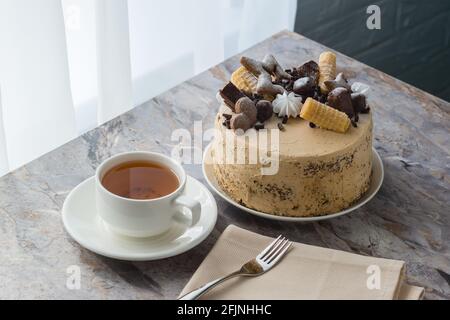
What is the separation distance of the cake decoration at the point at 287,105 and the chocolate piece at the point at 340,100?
0.05 meters

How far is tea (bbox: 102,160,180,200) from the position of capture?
39.4 inches

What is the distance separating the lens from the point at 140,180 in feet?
3.36

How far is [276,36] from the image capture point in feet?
5.26

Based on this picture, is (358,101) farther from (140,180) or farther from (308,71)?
(140,180)

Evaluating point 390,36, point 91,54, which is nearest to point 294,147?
point 91,54

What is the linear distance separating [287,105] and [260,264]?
0.87ft

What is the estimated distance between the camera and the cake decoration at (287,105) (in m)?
1.11

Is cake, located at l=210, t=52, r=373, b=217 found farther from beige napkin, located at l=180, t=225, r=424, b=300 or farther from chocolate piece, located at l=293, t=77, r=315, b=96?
beige napkin, located at l=180, t=225, r=424, b=300

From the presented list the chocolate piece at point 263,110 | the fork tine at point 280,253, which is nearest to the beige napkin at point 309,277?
the fork tine at point 280,253

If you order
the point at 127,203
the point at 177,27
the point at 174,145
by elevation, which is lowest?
the point at 177,27

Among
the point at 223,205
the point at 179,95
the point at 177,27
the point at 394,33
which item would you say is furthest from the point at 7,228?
the point at 394,33

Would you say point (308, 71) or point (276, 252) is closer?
point (276, 252)

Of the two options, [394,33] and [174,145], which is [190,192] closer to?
[174,145]
